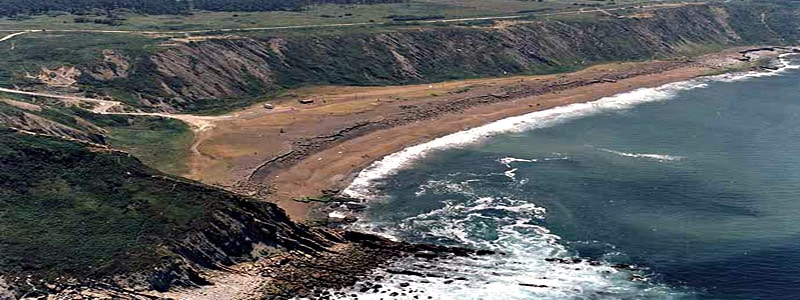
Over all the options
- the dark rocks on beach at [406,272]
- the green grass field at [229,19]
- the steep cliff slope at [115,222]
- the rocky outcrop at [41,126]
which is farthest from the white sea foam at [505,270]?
the green grass field at [229,19]

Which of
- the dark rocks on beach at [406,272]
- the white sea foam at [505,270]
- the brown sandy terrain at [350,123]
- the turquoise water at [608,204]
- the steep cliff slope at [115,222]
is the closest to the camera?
the steep cliff slope at [115,222]

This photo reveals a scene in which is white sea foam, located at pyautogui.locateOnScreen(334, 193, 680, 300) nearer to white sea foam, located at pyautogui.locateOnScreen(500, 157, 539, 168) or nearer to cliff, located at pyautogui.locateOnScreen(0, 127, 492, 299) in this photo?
cliff, located at pyautogui.locateOnScreen(0, 127, 492, 299)

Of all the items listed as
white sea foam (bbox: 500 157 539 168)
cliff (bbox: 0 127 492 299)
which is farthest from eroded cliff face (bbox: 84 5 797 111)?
white sea foam (bbox: 500 157 539 168)

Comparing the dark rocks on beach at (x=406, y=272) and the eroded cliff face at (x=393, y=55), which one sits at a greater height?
the eroded cliff face at (x=393, y=55)

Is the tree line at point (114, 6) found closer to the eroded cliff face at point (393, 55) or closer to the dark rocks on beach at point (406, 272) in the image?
the eroded cliff face at point (393, 55)

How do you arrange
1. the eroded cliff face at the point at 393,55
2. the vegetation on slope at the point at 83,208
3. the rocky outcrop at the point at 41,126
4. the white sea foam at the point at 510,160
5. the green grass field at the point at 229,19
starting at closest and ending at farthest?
the vegetation on slope at the point at 83,208 < the rocky outcrop at the point at 41,126 < the white sea foam at the point at 510,160 < the eroded cliff face at the point at 393,55 < the green grass field at the point at 229,19

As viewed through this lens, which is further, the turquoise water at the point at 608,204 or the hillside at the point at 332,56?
the hillside at the point at 332,56

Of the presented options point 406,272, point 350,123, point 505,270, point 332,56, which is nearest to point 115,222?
point 406,272

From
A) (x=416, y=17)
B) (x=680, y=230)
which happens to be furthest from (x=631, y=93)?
(x=680, y=230)
